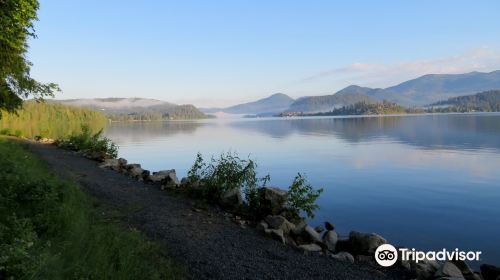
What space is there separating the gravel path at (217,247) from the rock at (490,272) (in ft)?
8.46

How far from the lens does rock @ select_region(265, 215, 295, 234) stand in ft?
46.0

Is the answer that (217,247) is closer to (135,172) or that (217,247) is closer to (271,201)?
(271,201)

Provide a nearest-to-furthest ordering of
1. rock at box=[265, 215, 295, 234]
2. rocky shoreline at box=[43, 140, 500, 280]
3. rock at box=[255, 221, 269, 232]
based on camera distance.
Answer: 1. rocky shoreline at box=[43, 140, 500, 280]
2. rock at box=[255, 221, 269, 232]
3. rock at box=[265, 215, 295, 234]

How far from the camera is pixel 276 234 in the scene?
13.1 metres

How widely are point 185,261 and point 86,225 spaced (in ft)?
9.47

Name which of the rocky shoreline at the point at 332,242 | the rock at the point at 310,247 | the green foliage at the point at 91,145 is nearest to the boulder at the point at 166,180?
the rocky shoreline at the point at 332,242

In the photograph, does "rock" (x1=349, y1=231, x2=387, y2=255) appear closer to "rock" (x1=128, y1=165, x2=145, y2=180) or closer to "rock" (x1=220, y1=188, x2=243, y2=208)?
"rock" (x1=220, y1=188, x2=243, y2=208)

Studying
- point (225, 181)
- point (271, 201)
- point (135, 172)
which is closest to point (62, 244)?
point (271, 201)

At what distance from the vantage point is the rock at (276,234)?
508 inches

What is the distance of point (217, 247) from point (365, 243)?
479cm

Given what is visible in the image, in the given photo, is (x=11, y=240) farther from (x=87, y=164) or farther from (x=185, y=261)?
(x=87, y=164)

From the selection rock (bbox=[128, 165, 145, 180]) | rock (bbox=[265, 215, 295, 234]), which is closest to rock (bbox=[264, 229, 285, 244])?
rock (bbox=[265, 215, 295, 234])

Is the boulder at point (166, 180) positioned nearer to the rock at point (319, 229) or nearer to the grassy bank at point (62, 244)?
the rock at point (319, 229)

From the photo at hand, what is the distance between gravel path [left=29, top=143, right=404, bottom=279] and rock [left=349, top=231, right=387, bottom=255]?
0.84m
